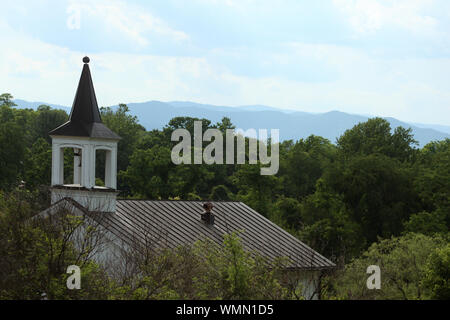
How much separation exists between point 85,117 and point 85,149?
1.29 metres

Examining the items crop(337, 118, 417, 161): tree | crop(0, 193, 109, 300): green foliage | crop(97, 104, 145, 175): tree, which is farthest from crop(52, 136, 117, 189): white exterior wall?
crop(97, 104, 145, 175): tree

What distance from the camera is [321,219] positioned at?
5975cm

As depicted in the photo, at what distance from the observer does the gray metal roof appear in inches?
1241

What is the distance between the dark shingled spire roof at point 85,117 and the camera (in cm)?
2981

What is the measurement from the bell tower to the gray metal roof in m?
0.92

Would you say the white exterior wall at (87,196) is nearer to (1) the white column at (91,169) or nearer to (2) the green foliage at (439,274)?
(1) the white column at (91,169)

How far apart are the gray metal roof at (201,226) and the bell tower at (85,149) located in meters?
0.92

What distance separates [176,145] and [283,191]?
37.0 ft

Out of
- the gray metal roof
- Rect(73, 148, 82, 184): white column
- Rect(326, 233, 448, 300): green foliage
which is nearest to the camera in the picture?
Rect(73, 148, 82, 184): white column

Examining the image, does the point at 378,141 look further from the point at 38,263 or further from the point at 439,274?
the point at 38,263

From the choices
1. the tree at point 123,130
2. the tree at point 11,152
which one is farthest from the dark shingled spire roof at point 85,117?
the tree at point 123,130

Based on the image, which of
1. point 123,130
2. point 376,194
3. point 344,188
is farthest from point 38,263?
point 123,130

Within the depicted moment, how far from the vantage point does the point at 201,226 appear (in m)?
34.3

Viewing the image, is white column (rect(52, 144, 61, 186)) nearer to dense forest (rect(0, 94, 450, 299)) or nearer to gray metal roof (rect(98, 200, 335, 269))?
gray metal roof (rect(98, 200, 335, 269))
